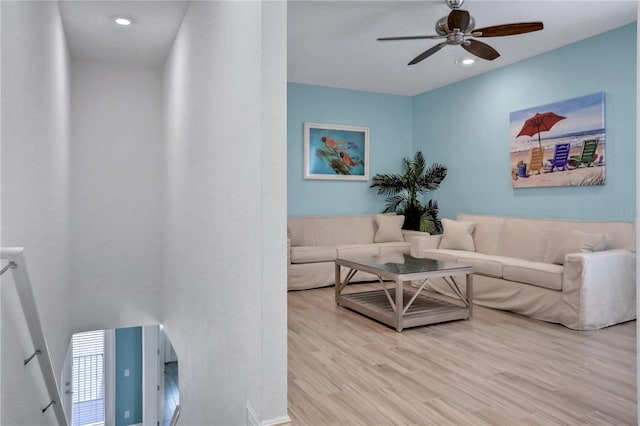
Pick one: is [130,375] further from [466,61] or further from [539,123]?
[539,123]

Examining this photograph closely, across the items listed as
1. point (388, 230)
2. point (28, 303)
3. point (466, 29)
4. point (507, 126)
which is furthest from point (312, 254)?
point (28, 303)

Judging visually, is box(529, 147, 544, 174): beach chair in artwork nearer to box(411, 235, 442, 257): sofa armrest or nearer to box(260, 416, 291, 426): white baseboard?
box(411, 235, 442, 257): sofa armrest

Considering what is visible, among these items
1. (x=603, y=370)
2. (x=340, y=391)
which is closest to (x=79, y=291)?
(x=340, y=391)

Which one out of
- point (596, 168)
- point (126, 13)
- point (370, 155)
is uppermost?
point (126, 13)

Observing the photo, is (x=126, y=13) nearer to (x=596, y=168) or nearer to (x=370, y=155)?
(x=370, y=155)

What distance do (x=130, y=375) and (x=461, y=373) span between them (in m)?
6.29

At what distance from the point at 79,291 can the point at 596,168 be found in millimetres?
5611

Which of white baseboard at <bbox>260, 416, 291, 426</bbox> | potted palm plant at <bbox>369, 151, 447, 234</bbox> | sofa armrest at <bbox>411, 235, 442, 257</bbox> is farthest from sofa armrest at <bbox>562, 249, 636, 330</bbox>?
white baseboard at <bbox>260, 416, 291, 426</bbox>

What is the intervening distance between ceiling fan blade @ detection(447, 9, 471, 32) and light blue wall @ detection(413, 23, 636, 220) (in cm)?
190

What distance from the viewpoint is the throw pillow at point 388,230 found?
6.09 metres

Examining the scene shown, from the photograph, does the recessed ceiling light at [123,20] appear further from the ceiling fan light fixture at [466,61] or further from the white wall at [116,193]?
the ceiling fan light fixture at [466,61]

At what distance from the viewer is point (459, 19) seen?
3.31 m

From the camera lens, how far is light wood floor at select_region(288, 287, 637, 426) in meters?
2.13

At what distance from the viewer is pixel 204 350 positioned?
2975 millimetres
